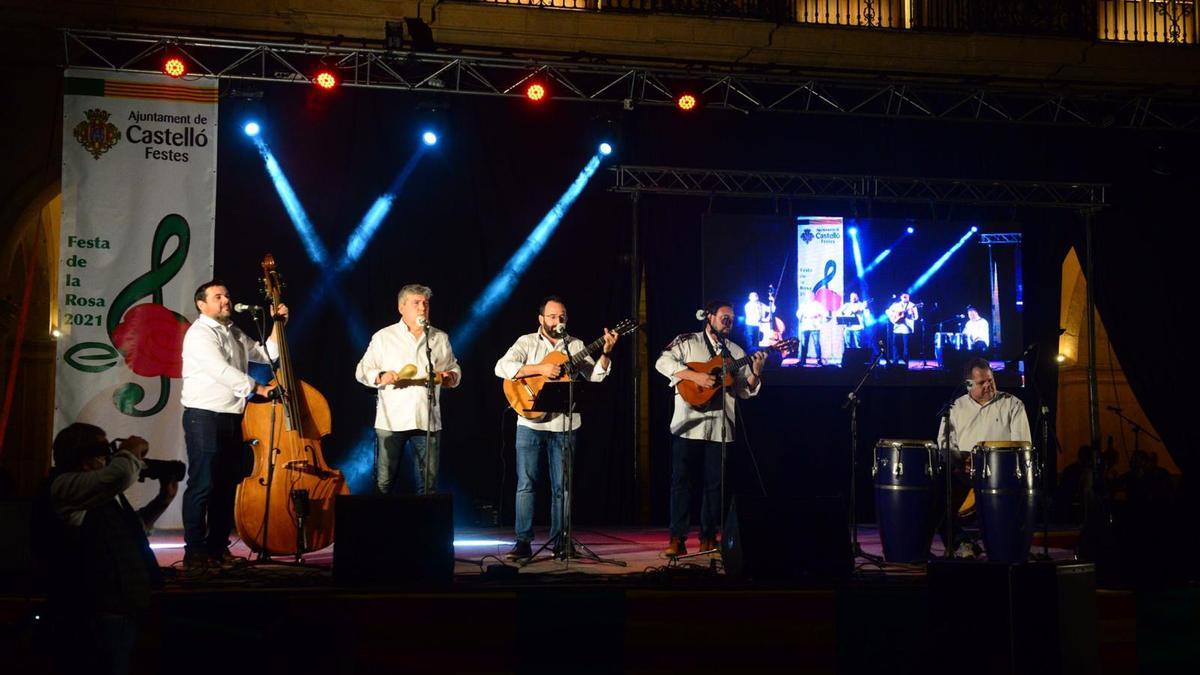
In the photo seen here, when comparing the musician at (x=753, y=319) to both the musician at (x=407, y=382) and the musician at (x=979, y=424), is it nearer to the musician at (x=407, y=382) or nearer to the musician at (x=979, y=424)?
the musician at (x=979, y=424)

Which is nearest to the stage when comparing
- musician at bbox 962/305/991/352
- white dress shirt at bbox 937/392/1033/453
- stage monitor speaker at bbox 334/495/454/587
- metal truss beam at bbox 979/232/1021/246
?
stage monitor speaker at bbox 334/495/454/587

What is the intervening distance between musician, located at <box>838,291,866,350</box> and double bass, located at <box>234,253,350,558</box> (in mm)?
5564

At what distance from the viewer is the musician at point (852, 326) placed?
10789mm

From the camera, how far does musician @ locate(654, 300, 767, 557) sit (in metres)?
8.02

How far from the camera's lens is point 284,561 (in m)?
7.29

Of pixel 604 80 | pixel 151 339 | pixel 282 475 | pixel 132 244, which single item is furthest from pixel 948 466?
pixel 132 244

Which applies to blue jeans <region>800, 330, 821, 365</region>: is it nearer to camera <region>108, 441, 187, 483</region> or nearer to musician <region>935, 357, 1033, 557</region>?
musician <region>935, 357, 1033, 557</region>

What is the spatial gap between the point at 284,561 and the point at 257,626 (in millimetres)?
1822

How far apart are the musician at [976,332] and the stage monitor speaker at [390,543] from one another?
6827 millimetres

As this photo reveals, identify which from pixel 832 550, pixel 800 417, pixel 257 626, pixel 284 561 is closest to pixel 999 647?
pixel 832 550

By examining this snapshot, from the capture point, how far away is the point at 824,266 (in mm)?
10867

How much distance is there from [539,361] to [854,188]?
4.18 m

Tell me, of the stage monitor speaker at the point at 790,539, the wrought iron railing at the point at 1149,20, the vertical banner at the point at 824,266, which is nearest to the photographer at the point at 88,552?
the stage monitor speaker at the point at 790,539

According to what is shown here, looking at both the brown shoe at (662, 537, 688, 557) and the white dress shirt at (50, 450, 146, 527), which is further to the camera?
the brown shoe at (662, 537, 688, 557)
